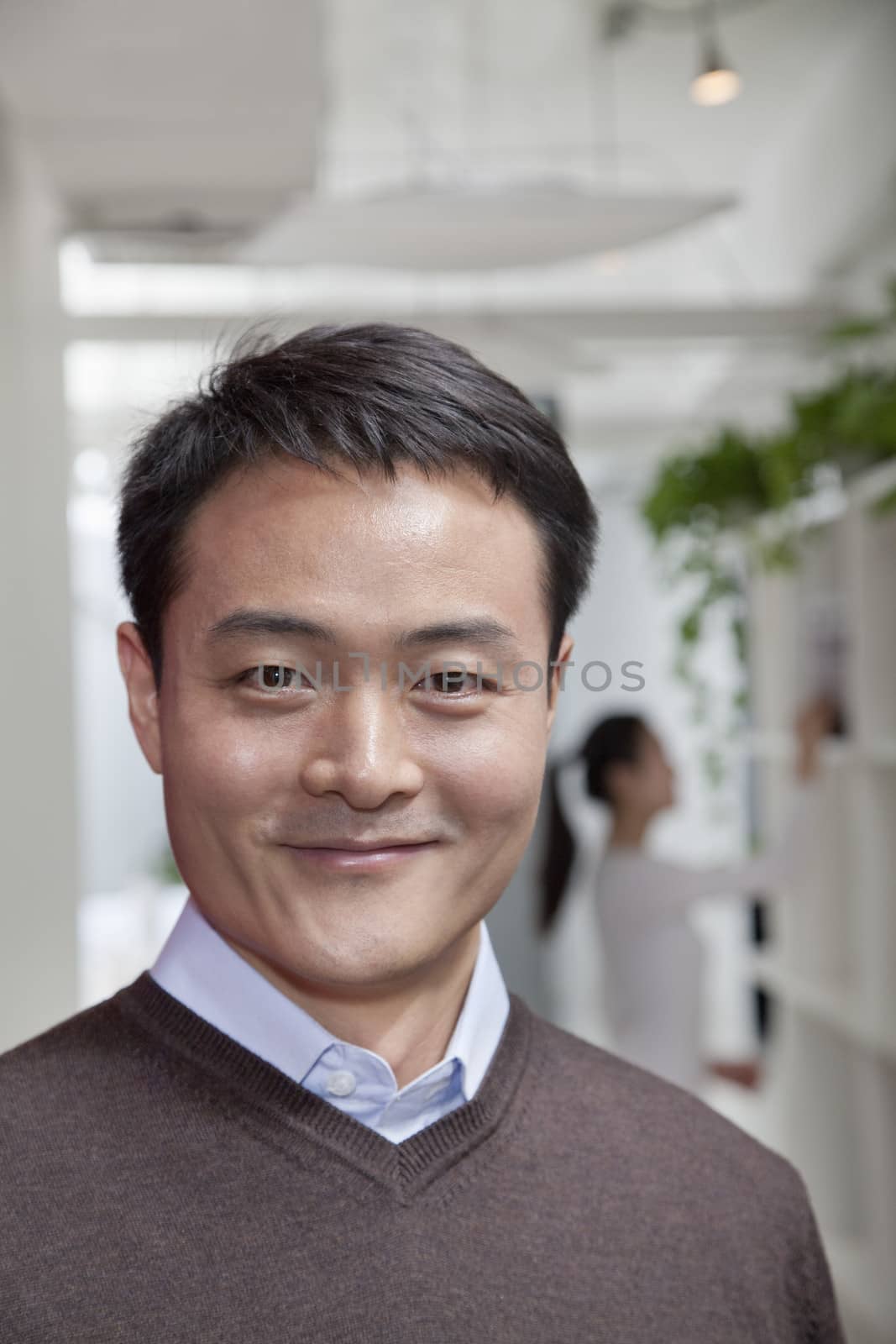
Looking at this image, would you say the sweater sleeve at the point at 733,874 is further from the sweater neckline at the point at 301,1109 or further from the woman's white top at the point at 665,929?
the sweater neckline at the point at 301,1109

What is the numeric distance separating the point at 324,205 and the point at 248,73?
2.10ft

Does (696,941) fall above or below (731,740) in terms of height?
below

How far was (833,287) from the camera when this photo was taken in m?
4.03

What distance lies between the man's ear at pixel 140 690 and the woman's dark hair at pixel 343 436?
Answer: 0.01 meters

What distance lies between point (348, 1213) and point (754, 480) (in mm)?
2748

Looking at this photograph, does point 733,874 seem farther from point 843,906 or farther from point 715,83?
point 715,83

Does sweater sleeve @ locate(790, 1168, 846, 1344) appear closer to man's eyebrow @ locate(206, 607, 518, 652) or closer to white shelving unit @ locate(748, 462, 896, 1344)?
man's eyebrow @ locate(206, 607, 518, 652)

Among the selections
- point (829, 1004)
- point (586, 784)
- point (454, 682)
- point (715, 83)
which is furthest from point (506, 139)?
point (454, 682)

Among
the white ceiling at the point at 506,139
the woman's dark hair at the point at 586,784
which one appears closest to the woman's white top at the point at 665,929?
the woman's dark hair at the point at 586,784

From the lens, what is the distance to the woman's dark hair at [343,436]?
80cm

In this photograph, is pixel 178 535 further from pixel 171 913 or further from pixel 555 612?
pixel 171 913

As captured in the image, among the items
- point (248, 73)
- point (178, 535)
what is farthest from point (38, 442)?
point (178, 535)

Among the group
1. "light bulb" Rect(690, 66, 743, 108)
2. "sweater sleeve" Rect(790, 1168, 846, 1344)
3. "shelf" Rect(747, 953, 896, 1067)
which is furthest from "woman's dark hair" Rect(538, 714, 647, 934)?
"sweater sleeve" Rect(790, 1168, 846, 1344)

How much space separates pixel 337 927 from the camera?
0.78m
